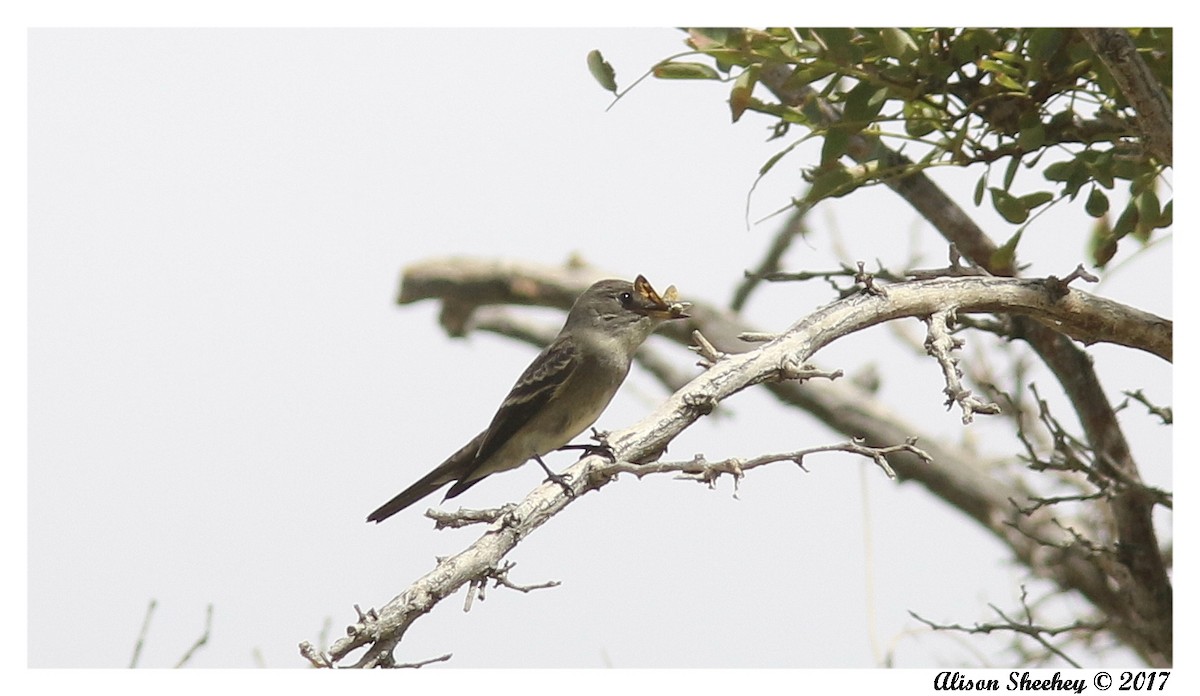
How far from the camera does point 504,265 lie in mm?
8133

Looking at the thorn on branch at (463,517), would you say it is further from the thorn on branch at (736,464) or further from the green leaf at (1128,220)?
the green leaf at (1128,220)

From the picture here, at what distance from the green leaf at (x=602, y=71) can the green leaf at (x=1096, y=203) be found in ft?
3.89

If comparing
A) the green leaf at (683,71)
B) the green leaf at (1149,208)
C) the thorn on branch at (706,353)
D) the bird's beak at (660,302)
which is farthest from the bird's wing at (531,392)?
the green leaf at (1149,208)

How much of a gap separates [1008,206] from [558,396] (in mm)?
1609

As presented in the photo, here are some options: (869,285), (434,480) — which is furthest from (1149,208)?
(434,480)

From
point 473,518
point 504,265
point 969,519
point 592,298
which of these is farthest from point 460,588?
point 504,265

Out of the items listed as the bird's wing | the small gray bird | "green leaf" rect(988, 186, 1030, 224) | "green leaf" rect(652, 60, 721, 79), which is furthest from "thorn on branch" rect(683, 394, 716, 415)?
the bird's wing

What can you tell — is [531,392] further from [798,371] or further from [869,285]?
[798,371]

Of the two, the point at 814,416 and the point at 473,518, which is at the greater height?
the point at 814,416

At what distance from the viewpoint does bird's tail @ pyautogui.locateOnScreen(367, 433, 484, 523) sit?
4.17 metres

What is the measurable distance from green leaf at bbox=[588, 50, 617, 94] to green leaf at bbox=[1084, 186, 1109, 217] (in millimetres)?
1185

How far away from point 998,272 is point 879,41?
4.67 feet

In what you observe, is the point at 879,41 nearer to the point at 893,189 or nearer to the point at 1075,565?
the point at 893,189

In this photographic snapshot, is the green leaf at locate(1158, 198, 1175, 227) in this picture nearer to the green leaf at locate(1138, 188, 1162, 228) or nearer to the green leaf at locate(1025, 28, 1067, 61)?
the green leaf at locate(1138, 188, 1162, 228)
